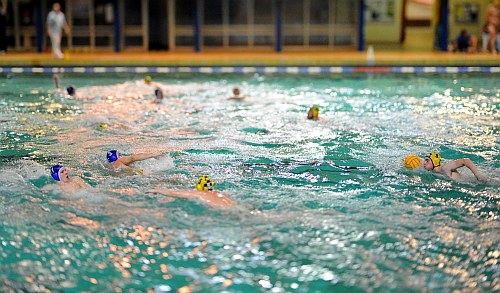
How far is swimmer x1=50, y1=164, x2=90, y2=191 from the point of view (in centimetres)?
648

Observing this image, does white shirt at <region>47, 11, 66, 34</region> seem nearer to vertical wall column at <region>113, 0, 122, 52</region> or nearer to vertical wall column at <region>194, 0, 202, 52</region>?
vertical wall column at <region>113, 0, 122, 52</region>

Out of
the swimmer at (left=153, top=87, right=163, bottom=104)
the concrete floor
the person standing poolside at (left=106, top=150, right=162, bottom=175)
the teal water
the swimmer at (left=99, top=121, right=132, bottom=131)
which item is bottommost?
the teal water

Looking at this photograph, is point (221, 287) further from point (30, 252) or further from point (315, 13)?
point (315, 13)

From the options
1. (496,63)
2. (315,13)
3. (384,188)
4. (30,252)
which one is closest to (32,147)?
(30,252)

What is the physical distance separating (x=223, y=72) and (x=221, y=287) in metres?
13.3

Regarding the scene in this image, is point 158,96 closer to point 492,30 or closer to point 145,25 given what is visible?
point 145,25

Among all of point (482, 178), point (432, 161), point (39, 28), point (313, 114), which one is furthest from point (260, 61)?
point (482, 178)

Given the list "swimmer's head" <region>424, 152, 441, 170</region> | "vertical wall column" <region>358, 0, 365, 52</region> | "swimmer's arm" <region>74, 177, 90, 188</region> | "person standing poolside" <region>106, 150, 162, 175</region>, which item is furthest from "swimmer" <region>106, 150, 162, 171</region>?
"vertical wall column" <region>358, 0, 365, 52</region>

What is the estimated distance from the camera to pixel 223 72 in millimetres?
17594

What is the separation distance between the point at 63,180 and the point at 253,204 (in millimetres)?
1943

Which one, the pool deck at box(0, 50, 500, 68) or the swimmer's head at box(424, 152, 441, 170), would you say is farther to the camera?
the pool deck at box(0, 50, 500, 68)

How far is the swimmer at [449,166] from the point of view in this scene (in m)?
6.79

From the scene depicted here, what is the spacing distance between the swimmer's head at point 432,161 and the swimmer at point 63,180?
12.0 ft

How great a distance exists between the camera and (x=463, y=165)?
22.5ft
